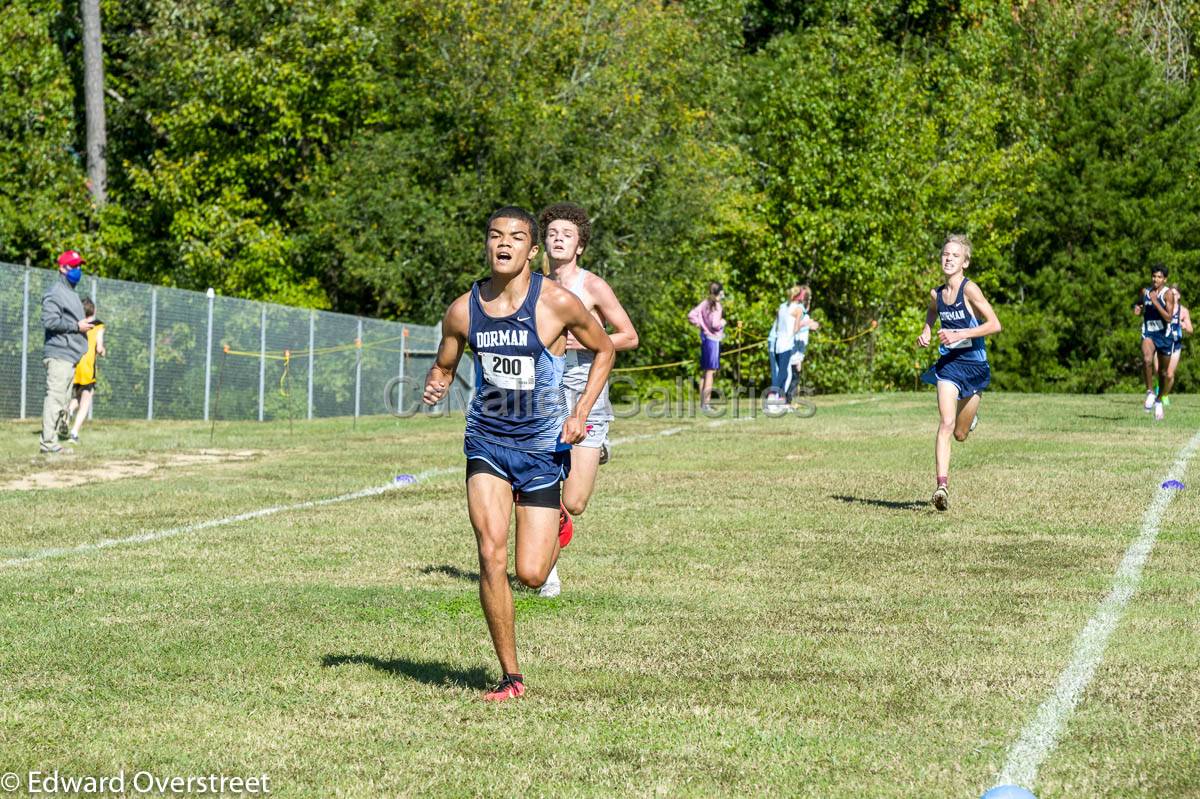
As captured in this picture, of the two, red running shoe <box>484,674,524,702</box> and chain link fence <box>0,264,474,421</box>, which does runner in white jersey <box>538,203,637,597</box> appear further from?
chain link fence <box>0,264,474,421</box>

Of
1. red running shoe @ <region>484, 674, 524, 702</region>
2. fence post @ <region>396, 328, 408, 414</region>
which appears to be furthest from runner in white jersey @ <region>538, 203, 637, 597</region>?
fence post @ <region>396, 328, 408, 414</region>

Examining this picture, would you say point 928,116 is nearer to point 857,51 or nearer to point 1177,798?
point 857,51

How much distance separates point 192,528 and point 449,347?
5956 mm

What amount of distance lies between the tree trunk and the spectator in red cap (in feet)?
65.3

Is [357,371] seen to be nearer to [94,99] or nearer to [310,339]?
[310,339]

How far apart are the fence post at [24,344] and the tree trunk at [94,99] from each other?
1134 cm

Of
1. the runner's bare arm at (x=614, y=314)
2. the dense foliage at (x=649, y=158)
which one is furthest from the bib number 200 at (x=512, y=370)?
the dense foliage at (x=649, y=158)

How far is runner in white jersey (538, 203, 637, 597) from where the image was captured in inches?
364

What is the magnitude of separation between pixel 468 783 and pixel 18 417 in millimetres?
22397

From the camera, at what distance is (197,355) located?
28250 mm

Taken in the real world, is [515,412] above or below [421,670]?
above

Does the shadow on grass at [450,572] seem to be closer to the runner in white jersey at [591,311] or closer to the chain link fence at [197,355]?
the runner in white jersey at [591,311]

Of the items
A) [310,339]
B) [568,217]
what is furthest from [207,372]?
[568,217]

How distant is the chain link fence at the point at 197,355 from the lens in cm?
2559
